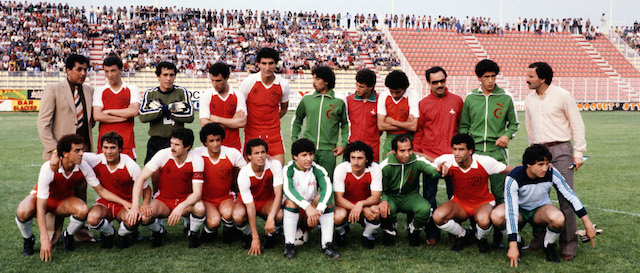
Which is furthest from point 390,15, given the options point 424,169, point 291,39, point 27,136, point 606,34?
point 424,169

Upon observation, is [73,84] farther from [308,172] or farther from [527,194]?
[527,194]

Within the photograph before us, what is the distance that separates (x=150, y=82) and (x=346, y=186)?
26543 millimetres

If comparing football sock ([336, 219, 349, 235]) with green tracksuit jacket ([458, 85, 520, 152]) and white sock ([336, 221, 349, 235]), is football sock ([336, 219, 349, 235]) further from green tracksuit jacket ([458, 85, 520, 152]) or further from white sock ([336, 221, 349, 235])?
green tracksuit jacket ([458, 85, 520, 152])

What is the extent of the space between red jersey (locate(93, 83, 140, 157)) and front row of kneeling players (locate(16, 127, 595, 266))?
71cm

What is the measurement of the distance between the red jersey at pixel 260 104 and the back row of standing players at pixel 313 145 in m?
0.01

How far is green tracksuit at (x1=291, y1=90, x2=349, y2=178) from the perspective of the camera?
6.23 meters

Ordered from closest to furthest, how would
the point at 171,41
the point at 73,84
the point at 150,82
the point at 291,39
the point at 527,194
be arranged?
the point at 527,194 → the point at 73,84 → the point at 150,82 → the point at 171,41 → the point at 291,39

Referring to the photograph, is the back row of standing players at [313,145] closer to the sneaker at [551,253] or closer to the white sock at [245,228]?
the white sock at [245,228]

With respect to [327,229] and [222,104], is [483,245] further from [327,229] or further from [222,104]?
[222,104]

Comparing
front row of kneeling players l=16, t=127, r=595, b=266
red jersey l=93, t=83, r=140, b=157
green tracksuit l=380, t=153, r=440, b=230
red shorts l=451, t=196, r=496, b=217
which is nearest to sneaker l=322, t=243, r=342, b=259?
front row of kneeling players l=16, t=127, r=595, b=266

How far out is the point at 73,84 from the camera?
5.90 m

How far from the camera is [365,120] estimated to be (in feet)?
20.6

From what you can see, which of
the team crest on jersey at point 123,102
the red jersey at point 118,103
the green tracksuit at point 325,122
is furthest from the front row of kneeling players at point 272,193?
the team crest on jersey at point 123,102

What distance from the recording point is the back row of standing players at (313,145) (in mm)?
5383
